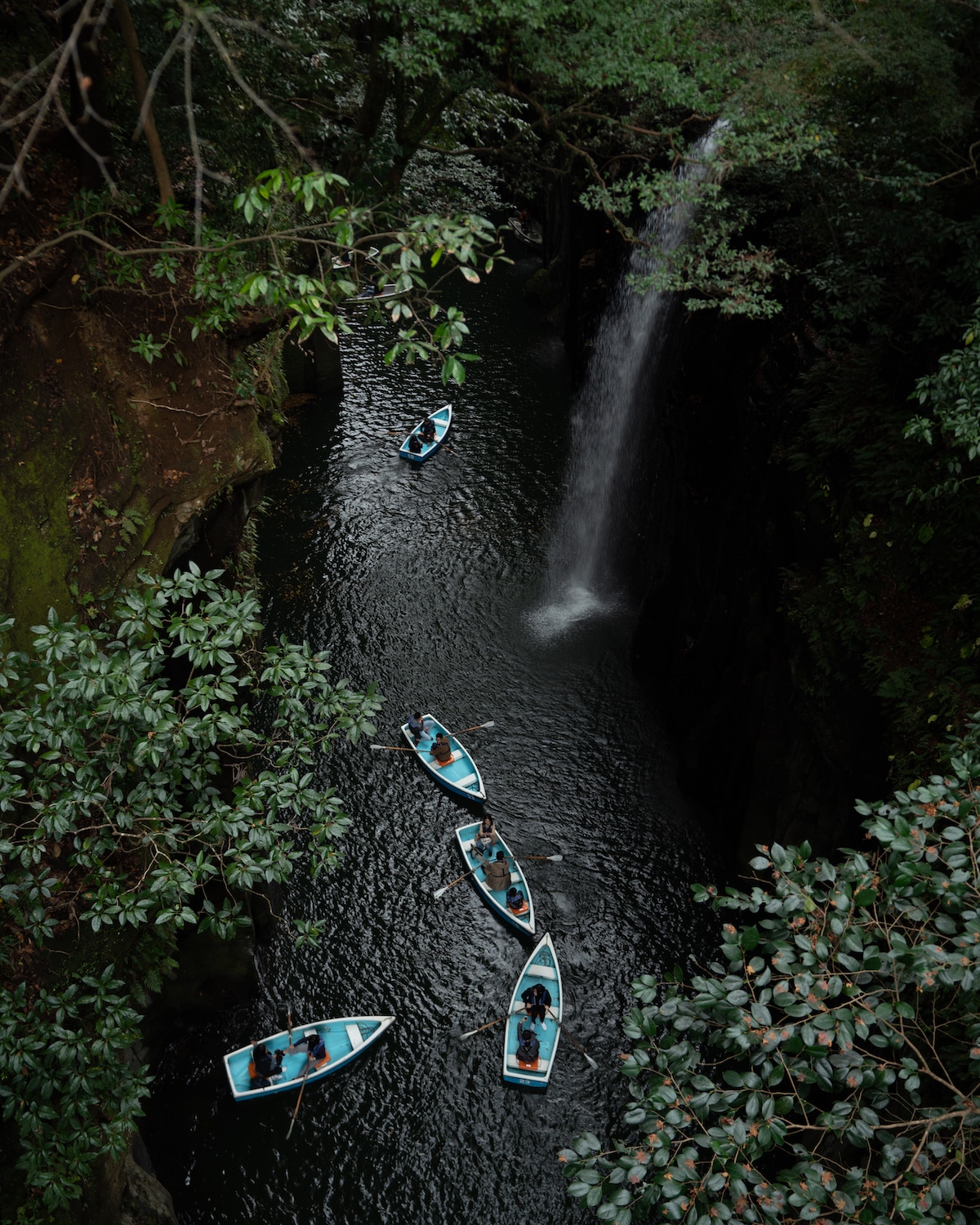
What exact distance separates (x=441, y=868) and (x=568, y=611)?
8.00m

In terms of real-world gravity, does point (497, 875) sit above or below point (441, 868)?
above

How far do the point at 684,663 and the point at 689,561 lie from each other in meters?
2.25

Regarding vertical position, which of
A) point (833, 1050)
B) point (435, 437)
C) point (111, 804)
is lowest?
point (435, 437)

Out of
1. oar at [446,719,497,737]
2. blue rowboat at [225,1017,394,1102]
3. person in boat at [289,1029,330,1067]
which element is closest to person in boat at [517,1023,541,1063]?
blue rowboat at [225,1017,394,1102]

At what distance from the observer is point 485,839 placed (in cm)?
1530

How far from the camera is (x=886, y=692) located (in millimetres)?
10992

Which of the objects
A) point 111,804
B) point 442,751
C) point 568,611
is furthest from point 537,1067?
point 568,611

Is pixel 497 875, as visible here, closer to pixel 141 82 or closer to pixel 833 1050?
pixel 833 1050

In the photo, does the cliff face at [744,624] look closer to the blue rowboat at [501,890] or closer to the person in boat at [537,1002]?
the blue rowboat at [501,890]

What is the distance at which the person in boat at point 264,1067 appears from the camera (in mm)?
12133

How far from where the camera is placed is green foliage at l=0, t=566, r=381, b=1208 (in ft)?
24.0

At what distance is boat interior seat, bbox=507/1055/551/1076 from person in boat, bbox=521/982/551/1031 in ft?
1.65

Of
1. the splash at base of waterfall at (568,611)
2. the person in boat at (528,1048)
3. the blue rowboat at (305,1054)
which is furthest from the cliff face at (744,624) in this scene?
the blue rowboat at (305,1054)

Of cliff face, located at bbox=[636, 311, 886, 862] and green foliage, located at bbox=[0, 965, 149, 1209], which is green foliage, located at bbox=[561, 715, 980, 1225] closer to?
green foliage, located at bbox=[0, 965, 149, 1209]
